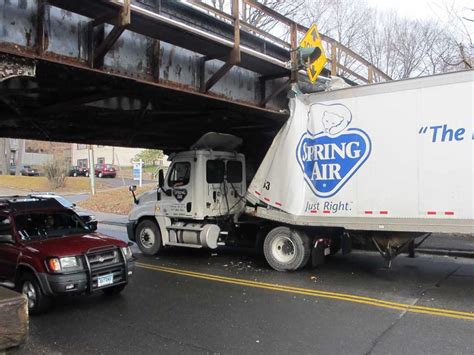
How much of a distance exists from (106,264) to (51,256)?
0.82 metres

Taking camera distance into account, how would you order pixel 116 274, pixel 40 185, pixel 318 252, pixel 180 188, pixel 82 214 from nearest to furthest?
pixel 116 274 < pixel 318 252 < pixel 180 188 < pixel 82 214 < pixel 40 185

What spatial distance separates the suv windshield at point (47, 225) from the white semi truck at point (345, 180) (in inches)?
134

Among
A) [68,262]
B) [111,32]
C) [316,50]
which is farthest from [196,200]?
[111,32]

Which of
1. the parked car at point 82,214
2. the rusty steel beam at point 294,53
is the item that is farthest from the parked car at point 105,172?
the rusty steel beam at point 294,53

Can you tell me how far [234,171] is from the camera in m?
11.8

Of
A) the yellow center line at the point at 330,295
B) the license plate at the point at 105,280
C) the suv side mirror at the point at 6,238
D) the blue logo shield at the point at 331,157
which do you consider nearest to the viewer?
the yellow center line at the point at 330,295

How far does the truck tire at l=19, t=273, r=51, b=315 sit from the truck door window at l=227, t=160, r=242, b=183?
5.75 m

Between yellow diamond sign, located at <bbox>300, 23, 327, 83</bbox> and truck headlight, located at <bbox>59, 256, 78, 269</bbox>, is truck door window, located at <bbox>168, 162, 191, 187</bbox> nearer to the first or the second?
yellow diamond sign, located at <bbox>300, 23, 327, 83</bbox>

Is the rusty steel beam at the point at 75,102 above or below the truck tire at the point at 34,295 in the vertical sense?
above

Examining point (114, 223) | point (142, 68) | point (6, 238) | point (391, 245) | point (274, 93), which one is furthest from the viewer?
point (114, 223)

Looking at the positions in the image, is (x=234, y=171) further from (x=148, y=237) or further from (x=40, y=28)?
(x=40, y=28)

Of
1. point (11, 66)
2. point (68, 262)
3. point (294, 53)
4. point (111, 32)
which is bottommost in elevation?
point (68, 262)

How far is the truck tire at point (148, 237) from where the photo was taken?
11.7 m

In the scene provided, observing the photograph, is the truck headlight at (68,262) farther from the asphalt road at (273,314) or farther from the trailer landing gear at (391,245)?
the trailer landing gear at (391,245)
